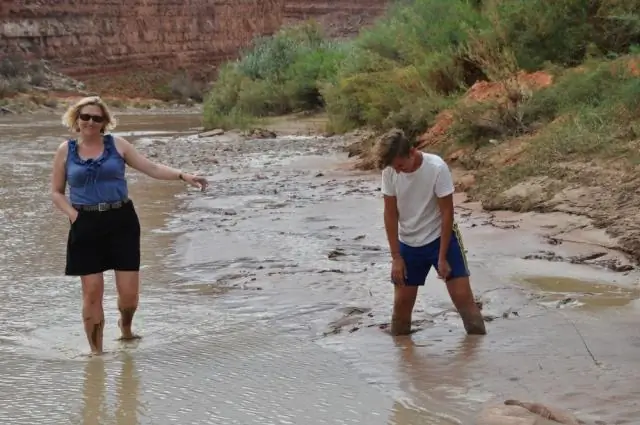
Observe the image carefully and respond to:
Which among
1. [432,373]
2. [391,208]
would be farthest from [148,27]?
[432,373]

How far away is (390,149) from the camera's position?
19.4ft

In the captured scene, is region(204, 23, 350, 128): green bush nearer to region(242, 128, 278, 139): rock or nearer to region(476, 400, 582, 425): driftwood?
region(242, 128, 278, 139): rock

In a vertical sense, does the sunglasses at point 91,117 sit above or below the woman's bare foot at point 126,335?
above

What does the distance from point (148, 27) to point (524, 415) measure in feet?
229

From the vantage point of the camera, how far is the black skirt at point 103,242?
21.0 feet

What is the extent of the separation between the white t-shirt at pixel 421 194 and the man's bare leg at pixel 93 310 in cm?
183

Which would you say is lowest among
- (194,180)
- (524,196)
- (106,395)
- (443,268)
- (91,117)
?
(106,395)

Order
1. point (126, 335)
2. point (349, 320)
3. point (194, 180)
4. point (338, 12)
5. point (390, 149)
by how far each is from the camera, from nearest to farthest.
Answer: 1. point (390, 149)
2. point (194, 180)
3. point (126, 335)
4. point (349, 320)
5. point (338, 12)

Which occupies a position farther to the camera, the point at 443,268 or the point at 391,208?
the point at 391,208

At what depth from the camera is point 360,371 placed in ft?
18.9

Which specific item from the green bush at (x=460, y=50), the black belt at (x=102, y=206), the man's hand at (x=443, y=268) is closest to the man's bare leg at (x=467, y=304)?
the man's hand at (x=443, y=268)

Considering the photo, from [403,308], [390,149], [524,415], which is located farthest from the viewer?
[403,308]

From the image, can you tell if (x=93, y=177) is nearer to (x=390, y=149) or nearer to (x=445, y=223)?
(x=390, y=149)

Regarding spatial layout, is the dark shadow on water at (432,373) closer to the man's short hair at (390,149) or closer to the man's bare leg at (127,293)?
the man's short hair at (390,149)
